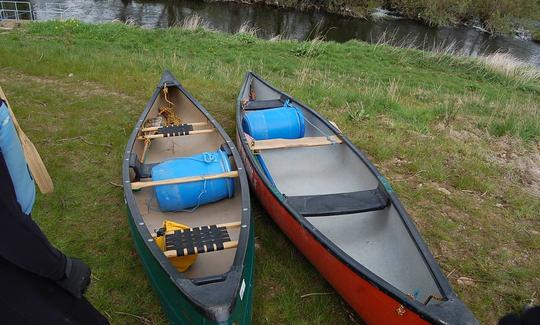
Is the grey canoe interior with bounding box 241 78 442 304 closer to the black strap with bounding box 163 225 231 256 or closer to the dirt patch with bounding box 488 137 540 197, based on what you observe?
the black strap with bounding box 163 225 231 256

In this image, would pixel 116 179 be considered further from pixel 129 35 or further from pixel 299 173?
pixel 129 35

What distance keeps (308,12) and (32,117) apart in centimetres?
2480

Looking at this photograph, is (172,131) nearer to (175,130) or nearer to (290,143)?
(175,130)

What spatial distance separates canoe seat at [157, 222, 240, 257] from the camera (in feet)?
9.35

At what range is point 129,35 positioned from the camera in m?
13.2

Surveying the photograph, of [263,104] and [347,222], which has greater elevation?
[263,104]

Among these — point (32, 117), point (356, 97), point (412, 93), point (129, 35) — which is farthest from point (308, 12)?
point (32, 117)

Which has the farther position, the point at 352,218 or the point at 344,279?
the point at 352,218

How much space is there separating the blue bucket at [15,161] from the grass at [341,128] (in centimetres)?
162

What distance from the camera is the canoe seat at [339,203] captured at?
11.6 ft

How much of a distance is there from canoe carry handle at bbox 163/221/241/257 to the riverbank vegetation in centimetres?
2658

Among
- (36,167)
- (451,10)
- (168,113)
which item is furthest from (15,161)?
(451,10)

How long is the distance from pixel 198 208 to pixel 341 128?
10.5 ft

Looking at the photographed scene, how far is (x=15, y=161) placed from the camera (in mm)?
1737
